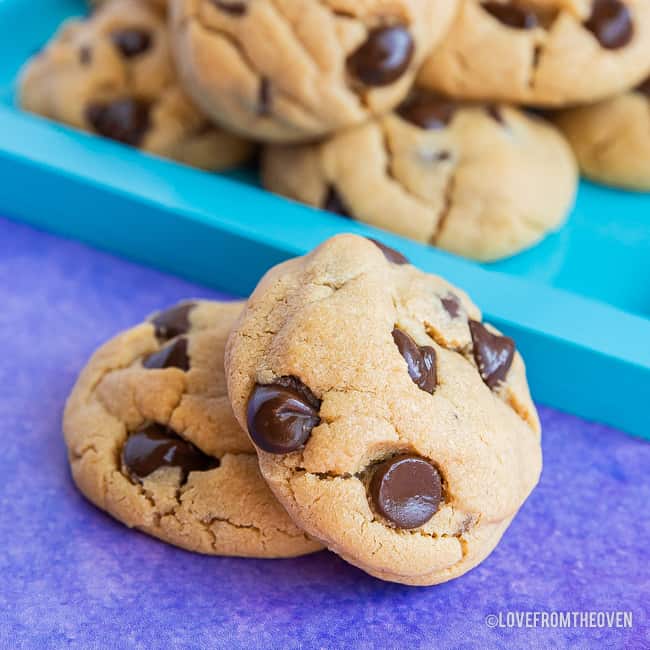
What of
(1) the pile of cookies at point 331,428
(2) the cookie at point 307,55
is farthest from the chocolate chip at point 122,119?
(1) the pile of cookies at point 331,428

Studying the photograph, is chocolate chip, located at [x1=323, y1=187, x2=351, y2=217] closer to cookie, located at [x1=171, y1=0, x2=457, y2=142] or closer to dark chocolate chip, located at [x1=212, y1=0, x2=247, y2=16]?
cookie, located at [x1=171, y1=0, x2=457, y2=142]

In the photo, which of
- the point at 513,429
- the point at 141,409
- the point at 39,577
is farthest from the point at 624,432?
the point at 39,577

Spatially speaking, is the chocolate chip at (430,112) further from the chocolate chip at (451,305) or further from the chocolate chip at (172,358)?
the chocolate chip at (172,358)

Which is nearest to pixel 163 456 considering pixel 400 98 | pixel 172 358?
pixel 172 358

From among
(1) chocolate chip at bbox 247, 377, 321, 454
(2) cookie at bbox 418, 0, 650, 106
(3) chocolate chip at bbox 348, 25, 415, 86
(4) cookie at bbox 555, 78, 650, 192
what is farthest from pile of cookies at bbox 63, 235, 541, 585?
(4) cookie at bbox 555, 78, 650, 192

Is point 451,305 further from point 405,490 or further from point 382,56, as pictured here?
point 382,56
